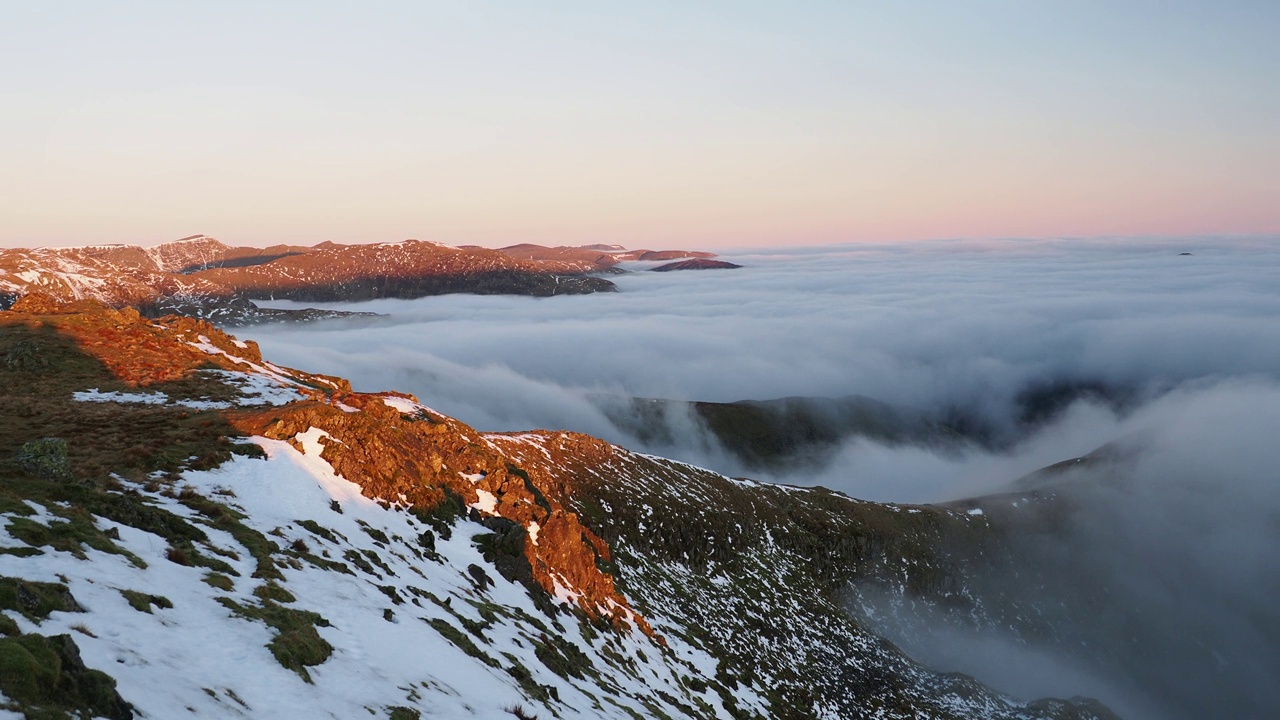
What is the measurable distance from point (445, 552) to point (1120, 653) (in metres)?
164

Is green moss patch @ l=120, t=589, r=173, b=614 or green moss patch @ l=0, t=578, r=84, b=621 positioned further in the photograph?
green moss patch @ l=120, t=589, r=173, b=614

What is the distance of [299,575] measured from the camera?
782 inches

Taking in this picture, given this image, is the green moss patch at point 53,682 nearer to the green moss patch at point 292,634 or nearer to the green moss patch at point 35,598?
the green moss patch at point 35,598

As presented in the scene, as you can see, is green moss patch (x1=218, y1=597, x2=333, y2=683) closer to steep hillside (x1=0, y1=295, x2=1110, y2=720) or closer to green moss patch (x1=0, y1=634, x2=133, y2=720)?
steep hillside (x1=0, y1=295, x2=1110, y2=720)

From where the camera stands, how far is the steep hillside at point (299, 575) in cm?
1280

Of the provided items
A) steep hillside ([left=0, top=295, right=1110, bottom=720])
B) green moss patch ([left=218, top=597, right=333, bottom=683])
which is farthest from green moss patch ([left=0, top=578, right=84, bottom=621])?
green moss patch ([left=218, top=597, right=333, bottom=683])

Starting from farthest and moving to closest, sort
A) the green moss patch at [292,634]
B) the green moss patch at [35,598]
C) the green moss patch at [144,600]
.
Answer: the green moss patch at [292,634]
the green moss patch at [144,600]
the green moss patch at [35,598]

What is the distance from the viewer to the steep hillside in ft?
42.0

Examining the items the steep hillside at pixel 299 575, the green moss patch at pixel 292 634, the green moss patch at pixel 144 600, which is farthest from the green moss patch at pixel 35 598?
the green moss patch at pixel 292 634

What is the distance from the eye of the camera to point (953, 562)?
13112cm

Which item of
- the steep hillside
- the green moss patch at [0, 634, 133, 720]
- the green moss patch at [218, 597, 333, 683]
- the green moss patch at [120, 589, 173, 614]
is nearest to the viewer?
the green moss patch at [0, 634, 133, 720]

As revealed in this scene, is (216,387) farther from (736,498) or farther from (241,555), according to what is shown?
(736,498)

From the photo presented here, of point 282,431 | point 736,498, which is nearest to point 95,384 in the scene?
point 282,431

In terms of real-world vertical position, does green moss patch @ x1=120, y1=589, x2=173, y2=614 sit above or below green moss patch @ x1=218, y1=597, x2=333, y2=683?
above
